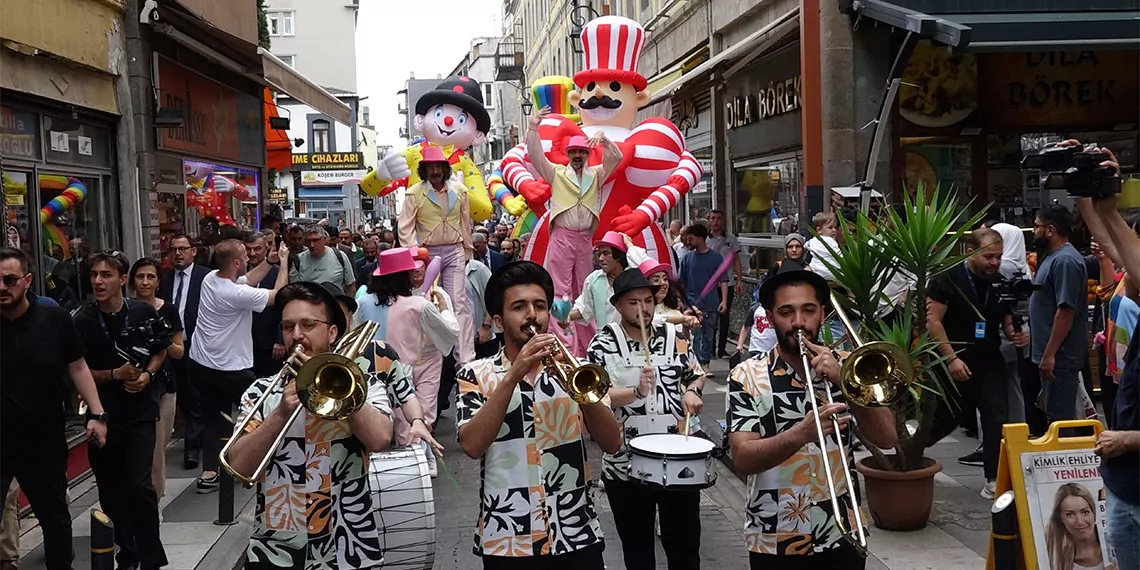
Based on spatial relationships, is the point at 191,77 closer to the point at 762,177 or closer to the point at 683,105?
the point at 762,177

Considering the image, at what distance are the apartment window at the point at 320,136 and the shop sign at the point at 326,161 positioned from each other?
10.4 meters

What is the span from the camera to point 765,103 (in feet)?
55.3

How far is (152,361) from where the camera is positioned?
630 centimetres

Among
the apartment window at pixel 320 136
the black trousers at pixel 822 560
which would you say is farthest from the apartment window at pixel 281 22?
the black trousers at pixel 822 560

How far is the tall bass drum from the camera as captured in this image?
415 centimetres

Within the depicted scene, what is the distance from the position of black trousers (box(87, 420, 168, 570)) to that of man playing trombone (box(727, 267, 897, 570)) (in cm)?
360

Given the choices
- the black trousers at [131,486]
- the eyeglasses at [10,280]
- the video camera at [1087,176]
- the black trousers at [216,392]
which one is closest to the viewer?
the video camera at [1087,176]

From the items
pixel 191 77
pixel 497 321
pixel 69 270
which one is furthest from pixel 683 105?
pixel 497 321

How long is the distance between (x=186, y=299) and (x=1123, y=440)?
691cm

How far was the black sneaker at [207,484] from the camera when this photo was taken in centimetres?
840

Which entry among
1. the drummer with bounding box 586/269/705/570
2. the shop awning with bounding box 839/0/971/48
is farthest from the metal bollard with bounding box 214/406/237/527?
the shop awning with bounding box 839/0/971/48

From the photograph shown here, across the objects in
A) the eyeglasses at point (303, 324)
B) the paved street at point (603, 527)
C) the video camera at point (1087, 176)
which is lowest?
the paved street at point (603, 527)

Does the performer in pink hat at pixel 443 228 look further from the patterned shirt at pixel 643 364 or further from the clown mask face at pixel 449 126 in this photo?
the patterned shirt at pixel 643 364

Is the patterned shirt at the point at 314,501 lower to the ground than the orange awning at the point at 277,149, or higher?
lower
